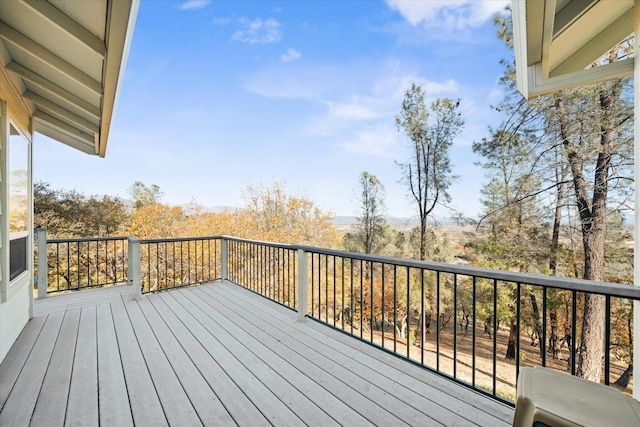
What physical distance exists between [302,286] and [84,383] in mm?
2018

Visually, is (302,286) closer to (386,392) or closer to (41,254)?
(386,392)

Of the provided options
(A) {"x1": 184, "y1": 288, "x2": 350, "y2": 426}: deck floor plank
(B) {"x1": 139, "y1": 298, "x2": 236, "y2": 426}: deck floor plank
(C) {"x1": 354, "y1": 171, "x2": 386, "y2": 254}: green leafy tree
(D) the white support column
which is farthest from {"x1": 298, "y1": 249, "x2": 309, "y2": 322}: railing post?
(C) {"x1": 354, "y1": 171, "x2": 386, "y2": 254}: green leafy tree

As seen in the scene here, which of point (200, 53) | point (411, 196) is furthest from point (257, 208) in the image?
point (200, 53)

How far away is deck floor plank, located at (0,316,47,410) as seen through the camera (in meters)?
1.99

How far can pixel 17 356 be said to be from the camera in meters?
2.44

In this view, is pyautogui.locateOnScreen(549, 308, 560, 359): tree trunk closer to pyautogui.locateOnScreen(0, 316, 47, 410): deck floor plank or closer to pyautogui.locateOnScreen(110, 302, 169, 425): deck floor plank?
pyautogui.locateOnScreen(110, 302, 169, 425): deck floor plank

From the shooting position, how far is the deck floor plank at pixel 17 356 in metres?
1.99

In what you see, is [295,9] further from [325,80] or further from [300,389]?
[300,389]

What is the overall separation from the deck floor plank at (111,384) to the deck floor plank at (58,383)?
189mm

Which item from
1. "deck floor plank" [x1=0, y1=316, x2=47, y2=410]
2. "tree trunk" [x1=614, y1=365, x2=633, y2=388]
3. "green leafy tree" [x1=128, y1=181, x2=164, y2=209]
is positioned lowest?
"tree trunk" [x1=614, y1=365, x2=633, y2=388]

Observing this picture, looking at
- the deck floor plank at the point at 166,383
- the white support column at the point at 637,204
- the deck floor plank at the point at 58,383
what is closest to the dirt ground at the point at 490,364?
the deck floor plank at the point at 166,383

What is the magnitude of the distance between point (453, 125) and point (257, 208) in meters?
10.5

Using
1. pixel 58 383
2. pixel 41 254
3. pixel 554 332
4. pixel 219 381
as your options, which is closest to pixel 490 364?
pixel 554 332

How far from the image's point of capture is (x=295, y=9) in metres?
16.9
